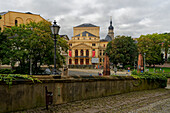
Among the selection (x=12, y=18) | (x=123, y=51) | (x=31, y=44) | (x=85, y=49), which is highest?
(x=12, y=18)

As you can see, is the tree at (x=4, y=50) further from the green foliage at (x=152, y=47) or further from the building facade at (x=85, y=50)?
the building facade at (x=85, y=50)

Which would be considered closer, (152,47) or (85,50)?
(152,47)

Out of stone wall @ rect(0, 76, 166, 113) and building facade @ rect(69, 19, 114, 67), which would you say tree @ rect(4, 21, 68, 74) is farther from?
building facade @ rect(69, 19, 114, 67)

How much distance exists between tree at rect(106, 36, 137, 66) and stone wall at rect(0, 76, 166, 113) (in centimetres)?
4076

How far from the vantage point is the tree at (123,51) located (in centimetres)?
5031

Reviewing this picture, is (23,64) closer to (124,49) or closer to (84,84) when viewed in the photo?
(84,84)

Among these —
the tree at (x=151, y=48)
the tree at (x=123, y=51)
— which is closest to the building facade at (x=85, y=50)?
the tree at (x=123, y=51)

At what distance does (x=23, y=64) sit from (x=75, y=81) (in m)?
14.2

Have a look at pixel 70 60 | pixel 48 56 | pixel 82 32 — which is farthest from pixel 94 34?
pixel 48 56

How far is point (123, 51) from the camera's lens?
50.8 meters

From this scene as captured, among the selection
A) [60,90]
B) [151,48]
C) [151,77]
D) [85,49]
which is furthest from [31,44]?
[85,49]

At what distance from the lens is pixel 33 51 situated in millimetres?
17578

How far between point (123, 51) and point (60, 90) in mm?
46528

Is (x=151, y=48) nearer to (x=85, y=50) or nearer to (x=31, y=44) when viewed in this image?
(x=85, y=50)
